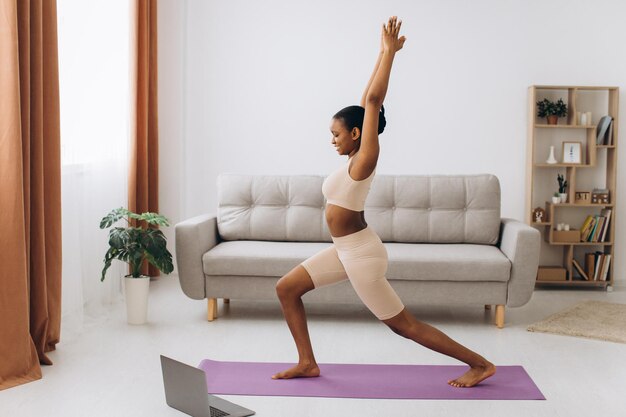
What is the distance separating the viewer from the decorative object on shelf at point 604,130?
5.29 m

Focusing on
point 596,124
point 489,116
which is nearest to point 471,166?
point 489,116

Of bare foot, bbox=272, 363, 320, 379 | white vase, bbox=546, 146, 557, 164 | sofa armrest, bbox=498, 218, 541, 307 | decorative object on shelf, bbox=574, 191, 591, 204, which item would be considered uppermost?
white vase, bbox=546, 146, 557, 164

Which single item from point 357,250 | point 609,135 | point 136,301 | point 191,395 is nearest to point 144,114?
point 136,301

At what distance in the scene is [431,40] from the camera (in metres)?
5.56

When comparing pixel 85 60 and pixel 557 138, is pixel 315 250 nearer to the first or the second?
pixel 85 60

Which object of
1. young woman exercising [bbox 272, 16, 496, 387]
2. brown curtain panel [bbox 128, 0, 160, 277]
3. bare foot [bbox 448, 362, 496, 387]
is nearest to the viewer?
young woman exercising [bbox 272, 16, 496, 387]

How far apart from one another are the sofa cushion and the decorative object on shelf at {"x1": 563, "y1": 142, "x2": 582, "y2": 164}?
147 cm

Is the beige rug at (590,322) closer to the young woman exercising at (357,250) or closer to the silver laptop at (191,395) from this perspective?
the young woman exercising at (357,250)

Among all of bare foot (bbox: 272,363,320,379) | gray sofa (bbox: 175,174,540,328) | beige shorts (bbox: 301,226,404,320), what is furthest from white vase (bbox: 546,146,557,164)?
bare foot (bbox: 272,363,320,379)

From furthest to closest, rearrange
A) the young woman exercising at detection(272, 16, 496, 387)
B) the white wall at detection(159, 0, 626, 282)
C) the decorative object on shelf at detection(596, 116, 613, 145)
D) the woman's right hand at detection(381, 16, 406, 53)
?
the white wall at detection(159, 0, 626, 282) → the decorative object on shelf at detection(596, 116, 613, 145) → the young woman exercising at detection(272, 16, 496, 387) → the woman's right hand at detection(381, 16, 406, 53)

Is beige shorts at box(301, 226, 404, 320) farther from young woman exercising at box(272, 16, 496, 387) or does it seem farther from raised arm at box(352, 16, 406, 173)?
raised arm at box(352, 16, 406, 173)

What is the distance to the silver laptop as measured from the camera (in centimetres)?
264

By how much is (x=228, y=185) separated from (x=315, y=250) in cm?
82

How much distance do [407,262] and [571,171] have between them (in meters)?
1.96
